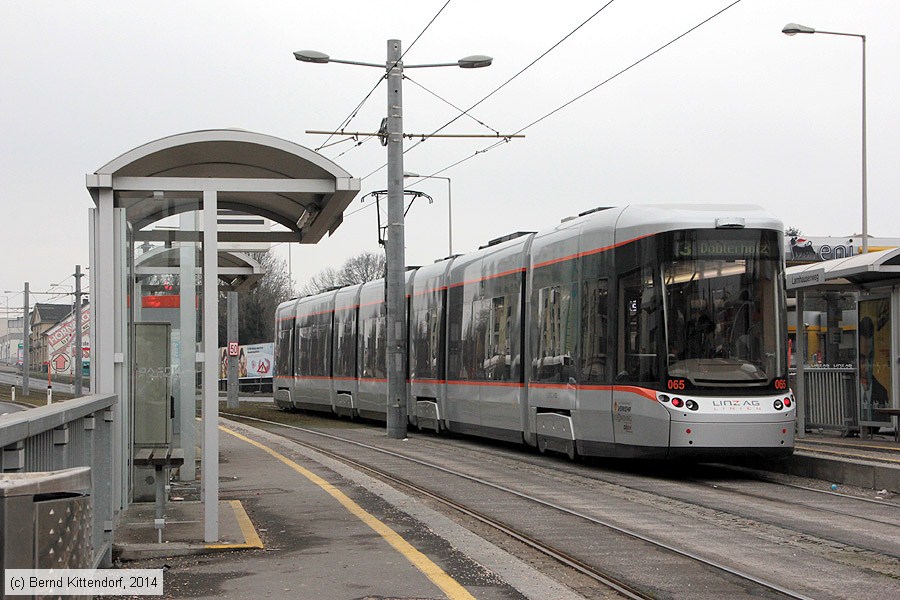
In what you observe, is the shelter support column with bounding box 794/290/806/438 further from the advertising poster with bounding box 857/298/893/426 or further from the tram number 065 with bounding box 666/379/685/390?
the tram number 065 with bounding box 666/379/685/390

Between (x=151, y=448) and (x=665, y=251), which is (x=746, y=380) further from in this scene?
(x=151, y=448)

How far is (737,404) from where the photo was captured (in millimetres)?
14086

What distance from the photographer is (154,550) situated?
8.41 meters

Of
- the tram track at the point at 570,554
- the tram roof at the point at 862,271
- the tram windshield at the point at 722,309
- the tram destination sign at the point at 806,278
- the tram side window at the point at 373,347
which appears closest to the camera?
the tram track at the point at 570,554

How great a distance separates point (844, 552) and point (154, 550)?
193 inches

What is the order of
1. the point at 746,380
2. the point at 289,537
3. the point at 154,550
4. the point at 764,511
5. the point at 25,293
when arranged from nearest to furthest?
the point at 154,550 < the point at 289,537 < the point at 764,511 < the point at 746,380 < the point at 25,293

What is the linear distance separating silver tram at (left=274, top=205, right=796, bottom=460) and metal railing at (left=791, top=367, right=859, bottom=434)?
16.0 feet

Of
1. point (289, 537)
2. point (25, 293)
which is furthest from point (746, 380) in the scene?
point (25, 293)

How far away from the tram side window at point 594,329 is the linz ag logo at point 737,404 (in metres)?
1.60

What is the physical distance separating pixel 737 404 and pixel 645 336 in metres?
1.30

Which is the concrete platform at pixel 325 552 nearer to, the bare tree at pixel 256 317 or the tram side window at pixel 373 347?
the tram side window at pixel 373 347

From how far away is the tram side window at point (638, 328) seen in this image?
14.3 m

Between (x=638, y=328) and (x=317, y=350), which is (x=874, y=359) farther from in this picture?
(x=317, y=350)

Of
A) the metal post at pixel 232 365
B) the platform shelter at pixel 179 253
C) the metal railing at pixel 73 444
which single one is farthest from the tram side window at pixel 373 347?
the metal railing at pixel 73 444
